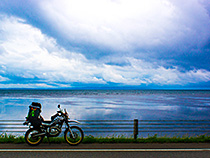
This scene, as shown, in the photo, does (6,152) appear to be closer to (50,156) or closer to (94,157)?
(50,156)

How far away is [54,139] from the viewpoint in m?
8.07

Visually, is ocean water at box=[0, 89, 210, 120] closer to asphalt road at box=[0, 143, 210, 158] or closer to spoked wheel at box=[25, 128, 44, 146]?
spoked wheel at box=[25, 128, 44, 146]

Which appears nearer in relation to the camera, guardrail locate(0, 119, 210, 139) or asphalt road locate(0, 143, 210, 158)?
asphalt road locate(0, 143, 210, 158)

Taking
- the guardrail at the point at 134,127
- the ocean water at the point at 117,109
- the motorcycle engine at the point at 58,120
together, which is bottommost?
the ocean water at the point at 117,109

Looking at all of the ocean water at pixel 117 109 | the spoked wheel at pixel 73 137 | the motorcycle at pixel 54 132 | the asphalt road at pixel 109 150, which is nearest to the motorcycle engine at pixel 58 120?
the motorcycle at pixel 54 132

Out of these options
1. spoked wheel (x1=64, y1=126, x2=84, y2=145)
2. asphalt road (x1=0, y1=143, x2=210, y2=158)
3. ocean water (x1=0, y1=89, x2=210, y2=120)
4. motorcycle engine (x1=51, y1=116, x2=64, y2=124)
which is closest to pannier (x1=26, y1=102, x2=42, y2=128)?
motorcycle engine (x1=51, y1=116, x2=64, y2=124)

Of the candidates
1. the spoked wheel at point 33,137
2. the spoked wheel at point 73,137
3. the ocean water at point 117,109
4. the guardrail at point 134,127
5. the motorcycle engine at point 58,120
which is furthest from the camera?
the ocean water at point 117,109

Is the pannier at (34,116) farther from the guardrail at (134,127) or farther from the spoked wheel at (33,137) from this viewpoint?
the guardrail at (134,127)

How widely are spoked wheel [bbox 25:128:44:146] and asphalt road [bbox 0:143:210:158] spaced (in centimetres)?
19

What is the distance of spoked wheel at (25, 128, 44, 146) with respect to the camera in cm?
750

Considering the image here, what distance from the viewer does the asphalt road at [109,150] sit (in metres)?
6.30

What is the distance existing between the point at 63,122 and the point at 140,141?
333 centimetres

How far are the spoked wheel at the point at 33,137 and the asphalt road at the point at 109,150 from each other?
→ 0.19 meters

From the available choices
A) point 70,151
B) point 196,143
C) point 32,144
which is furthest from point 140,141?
point 32,144
